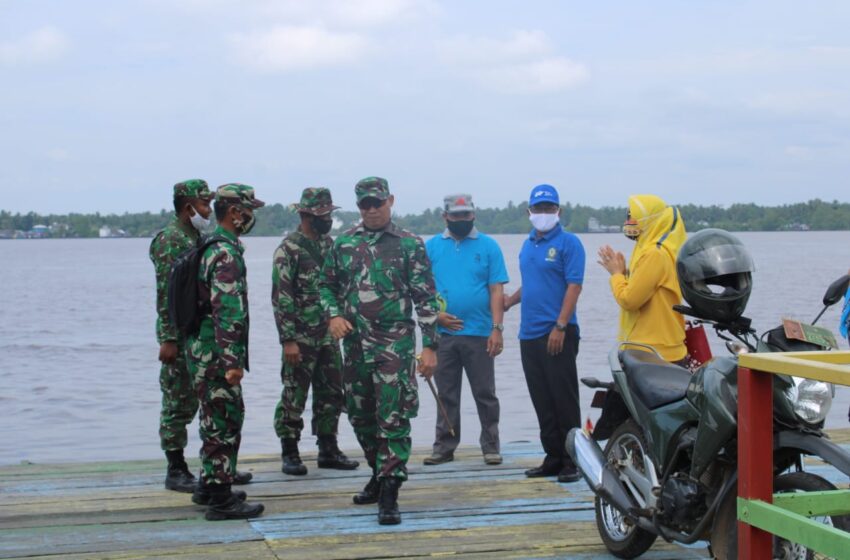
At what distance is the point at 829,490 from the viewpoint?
12.2ft

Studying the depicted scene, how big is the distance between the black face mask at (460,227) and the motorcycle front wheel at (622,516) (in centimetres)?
251

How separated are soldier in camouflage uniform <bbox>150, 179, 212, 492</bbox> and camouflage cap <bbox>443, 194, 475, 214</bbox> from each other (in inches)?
67.5

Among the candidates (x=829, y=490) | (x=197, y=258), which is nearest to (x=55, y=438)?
(x=197, y=258)

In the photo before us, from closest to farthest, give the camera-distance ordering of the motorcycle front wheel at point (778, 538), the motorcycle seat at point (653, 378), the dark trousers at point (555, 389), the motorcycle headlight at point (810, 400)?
the motorcycle front wheel at point (778, 538)
the motorcycle headlight at point (810, 400)
the motorcycle seat at point (653, 378)
the dark trousers at point (555, 389)

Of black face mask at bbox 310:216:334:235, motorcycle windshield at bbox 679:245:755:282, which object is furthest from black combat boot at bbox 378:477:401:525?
motorcycle windshield at bbox 679:245:755:282

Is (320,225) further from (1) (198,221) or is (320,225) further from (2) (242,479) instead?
(2) (242,479)

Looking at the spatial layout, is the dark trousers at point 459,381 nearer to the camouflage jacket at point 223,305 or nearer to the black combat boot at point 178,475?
the black combat boot at point 178,475

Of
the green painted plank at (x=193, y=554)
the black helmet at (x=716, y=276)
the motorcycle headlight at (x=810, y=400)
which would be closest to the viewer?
the motorcycle headlight at (x=810, y=400)

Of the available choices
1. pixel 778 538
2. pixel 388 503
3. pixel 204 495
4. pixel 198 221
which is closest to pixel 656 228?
pixel 388 503

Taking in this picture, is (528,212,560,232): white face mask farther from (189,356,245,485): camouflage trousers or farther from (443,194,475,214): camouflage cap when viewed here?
(189,356,245,485): camouflage trousers

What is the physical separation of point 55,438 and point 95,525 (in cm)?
777

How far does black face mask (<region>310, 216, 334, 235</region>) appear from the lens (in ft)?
23.1

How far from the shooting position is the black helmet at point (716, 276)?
4.35 metres

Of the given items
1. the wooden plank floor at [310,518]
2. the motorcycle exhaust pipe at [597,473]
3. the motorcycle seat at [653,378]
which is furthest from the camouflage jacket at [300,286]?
the motorcycle seat at [653,378]
